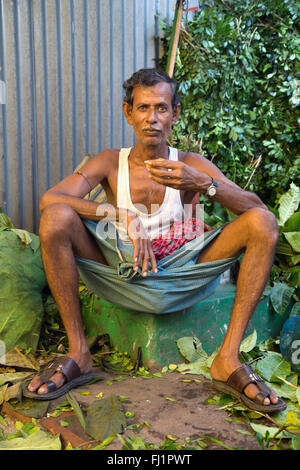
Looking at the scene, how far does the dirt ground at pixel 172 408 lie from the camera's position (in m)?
1.75

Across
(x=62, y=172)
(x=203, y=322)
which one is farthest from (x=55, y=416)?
(x=62, y=172)

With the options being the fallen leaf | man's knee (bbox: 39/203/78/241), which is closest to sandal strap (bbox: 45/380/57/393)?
the fallen leaf

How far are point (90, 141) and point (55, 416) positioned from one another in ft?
7.23

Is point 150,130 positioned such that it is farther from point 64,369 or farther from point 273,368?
point 273,368

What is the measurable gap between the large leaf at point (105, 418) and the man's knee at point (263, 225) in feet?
3.19

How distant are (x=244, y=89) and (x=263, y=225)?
93.8 inches

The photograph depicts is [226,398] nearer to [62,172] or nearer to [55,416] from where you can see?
[55,416]

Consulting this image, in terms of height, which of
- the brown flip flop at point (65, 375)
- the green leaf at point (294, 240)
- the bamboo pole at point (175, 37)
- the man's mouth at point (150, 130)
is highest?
the bamboo pole at point (175, 37)

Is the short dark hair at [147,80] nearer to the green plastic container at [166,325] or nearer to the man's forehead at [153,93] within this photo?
the man's forehead at [153,93]

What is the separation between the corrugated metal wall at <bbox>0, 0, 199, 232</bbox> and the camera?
3145 mm

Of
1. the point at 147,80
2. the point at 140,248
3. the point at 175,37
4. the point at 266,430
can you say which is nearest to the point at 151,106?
the point at 147,80

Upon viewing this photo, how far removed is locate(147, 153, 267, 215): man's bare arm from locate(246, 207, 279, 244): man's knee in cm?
17

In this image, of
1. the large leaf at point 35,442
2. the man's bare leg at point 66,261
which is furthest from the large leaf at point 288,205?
the large leaf at point 35,442

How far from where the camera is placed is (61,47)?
3338 mm
